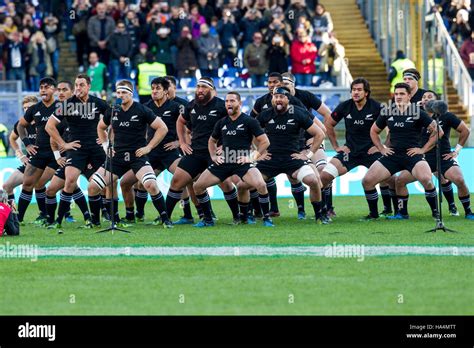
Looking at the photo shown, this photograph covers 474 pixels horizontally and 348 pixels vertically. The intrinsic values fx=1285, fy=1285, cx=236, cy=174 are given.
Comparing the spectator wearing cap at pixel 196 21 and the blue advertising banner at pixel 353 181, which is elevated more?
the spectator wearing cap at pixel 196 21

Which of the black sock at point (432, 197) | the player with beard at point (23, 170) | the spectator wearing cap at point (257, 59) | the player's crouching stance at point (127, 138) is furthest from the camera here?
the spectator wearing cap at point (257, 59)

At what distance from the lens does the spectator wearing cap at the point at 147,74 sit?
97.4 ft

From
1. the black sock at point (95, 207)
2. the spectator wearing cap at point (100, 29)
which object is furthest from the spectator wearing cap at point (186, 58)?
the black sock at point (95, 207)

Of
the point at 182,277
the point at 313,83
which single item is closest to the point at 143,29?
the point at 313,83

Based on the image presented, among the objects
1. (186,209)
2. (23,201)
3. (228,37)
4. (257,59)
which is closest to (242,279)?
(186,209)

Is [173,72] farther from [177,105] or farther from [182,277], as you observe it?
[182,277]

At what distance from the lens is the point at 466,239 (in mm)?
17172

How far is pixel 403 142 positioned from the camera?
2017 centimetres

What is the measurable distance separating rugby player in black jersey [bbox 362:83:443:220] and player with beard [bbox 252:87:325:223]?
40.3 inches

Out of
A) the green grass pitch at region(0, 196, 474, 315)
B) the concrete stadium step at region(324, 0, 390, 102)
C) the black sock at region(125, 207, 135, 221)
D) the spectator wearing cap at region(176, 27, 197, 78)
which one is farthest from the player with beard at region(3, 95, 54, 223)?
the concrete stadium step at region(324, 0, 390, 102)

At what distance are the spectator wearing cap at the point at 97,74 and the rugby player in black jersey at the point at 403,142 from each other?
11485mm

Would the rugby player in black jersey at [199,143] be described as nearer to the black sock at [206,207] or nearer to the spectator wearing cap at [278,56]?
the black sock at [206,207]
